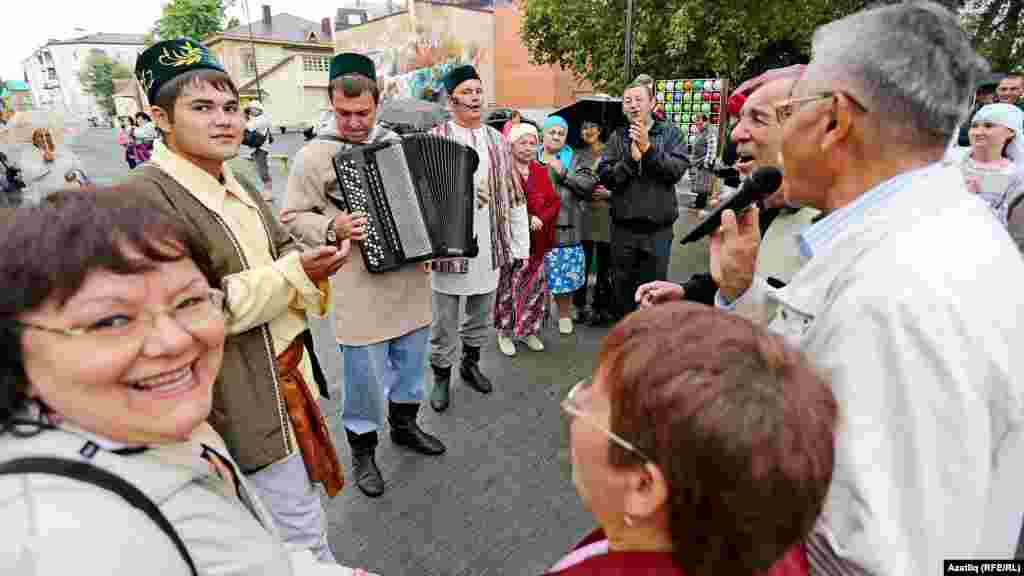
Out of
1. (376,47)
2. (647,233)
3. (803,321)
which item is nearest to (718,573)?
(803,321)

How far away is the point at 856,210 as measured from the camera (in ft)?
3.61

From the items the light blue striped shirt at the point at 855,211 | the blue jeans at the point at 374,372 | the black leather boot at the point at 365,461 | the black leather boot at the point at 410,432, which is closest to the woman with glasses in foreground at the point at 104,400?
the light blue striped shirt at the point at 855,211

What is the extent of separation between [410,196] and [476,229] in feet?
2.93

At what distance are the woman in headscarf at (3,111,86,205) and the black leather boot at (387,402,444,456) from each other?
5032 millimetres

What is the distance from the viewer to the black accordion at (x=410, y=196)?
8.02 ft

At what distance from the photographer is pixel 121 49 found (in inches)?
3275

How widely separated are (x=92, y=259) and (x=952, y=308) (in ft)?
4.56

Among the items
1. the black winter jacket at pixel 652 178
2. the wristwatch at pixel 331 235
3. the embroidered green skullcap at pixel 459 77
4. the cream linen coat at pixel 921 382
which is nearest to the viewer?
the cream linen coat at pixel 921 382

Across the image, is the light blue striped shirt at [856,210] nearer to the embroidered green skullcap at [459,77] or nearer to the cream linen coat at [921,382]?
the cream linen coat at [921,382]

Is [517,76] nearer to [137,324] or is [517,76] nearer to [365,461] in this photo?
[365,461]

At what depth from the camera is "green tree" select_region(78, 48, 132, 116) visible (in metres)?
68.1

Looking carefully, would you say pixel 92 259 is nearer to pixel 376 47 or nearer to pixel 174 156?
pixel 174 156

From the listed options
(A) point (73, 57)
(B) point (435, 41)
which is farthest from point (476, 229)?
(A) point (73, 57)

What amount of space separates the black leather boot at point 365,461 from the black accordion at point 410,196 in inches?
38.3
